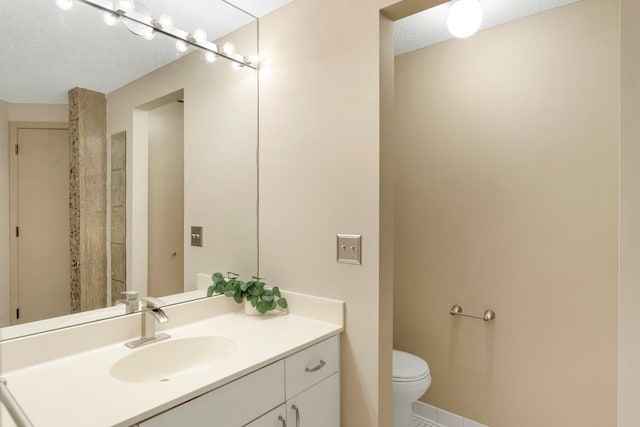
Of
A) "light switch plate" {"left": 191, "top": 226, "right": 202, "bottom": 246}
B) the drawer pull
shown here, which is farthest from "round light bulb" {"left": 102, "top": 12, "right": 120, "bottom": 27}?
the drawer pull

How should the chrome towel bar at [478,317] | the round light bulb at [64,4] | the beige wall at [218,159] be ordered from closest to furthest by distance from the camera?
1. the round light bulb at [64,4]
2. the beige wall at [218,159]
3. the chrome towel bar at [478,317]

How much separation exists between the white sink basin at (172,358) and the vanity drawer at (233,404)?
217 millimetres

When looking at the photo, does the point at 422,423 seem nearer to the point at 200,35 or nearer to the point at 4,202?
the point at 4,202

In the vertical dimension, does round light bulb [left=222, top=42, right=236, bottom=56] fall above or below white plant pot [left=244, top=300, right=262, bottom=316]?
above

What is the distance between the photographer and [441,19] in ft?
6.48

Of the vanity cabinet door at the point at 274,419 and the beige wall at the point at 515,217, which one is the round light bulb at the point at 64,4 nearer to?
the vanity cabinet door at the point at 274,419

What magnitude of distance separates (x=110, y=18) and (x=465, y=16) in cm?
145

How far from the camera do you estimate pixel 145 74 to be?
1.50 m

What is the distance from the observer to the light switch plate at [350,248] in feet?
→ 4.73

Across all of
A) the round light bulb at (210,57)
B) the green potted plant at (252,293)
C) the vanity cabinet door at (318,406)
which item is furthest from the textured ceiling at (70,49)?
the vanity cabinet door at (318,406)

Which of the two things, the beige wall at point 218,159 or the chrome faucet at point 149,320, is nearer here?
the chrome faucet at point 149,320

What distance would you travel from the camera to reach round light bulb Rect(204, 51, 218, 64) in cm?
172

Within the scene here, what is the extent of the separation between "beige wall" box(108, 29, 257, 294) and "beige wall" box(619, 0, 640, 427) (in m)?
1.45

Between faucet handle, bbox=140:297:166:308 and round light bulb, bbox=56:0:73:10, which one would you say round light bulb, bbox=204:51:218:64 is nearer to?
round light bulb, bbox=56:0:73:10
